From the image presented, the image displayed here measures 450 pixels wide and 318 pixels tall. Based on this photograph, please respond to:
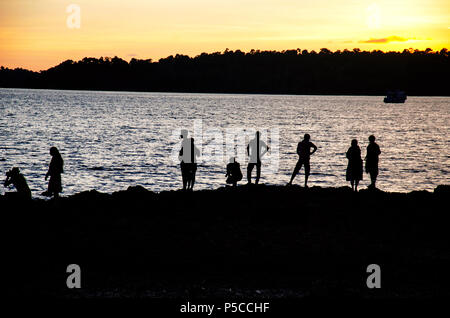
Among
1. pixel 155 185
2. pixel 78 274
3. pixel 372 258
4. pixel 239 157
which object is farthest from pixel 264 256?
pixel 239 157

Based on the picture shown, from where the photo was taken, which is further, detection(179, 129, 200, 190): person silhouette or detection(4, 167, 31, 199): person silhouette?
detection(179, 129, 200, 190): person silhouette

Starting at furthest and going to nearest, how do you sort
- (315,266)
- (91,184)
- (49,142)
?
(49,142), (91,184), (315,266)

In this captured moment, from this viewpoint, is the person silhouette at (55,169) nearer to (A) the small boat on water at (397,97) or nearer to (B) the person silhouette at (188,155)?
(B) the person silhouette at (188,155)

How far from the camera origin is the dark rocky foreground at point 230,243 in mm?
9477

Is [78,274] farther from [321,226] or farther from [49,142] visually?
[49,142]

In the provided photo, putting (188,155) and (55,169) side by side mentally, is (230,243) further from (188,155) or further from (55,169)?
(55,169)

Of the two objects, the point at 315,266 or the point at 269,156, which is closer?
the point at 315,266

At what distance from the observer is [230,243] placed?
39.4 ft

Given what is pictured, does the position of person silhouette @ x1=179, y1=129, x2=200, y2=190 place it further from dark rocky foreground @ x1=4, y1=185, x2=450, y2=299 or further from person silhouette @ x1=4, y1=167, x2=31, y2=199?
person silhouette @ x1=4, y1=167, x2=31, y2=199

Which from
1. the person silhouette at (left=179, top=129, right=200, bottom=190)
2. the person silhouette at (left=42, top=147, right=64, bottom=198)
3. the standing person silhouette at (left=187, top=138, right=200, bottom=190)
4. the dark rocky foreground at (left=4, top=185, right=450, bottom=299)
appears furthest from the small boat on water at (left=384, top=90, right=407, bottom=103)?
the person silhouette at (left=42, top=147, right=64, bottom=198)

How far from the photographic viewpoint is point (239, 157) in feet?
146

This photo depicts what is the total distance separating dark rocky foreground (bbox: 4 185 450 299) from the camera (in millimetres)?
9477
